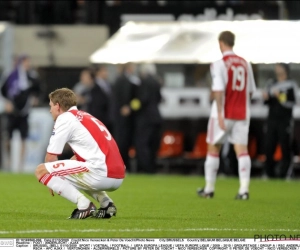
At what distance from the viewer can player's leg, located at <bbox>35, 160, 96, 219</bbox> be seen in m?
11.0

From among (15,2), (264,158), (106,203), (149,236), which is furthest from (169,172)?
(149,236)

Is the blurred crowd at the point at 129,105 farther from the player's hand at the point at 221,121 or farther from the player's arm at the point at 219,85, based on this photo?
the player's hand at the point at 221,121

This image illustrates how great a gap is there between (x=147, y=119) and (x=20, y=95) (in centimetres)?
272

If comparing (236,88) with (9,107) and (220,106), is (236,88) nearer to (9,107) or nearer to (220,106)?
(220,106)

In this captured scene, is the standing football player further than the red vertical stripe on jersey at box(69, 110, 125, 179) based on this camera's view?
Yes

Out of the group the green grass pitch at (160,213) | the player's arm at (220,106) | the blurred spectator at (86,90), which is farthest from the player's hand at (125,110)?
the player's arm at (220,106)

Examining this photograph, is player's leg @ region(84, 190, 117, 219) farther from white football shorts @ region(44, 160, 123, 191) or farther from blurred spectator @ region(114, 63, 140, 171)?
blurred spectator @ region(114, 63, 140, 171)

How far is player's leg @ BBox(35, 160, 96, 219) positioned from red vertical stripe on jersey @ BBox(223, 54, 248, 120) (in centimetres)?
469

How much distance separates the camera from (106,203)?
453 inches

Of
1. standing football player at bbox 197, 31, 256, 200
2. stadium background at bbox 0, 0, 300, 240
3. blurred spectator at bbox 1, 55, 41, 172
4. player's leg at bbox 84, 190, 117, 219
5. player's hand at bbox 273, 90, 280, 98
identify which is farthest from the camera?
blurred spectator at bbox 1, 55, 41, 172

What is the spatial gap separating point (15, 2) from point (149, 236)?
1968cm

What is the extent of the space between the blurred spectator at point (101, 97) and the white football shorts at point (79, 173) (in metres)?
12.9

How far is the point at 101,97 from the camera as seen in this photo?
2411 centimetres

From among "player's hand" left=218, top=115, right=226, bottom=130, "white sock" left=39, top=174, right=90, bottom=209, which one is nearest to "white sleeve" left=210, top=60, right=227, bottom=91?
"player's hand" left=218, top=115, right=226, bottom=130
